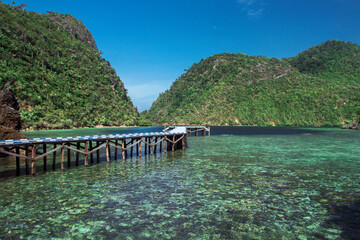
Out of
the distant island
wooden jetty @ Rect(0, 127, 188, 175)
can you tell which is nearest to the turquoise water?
wooden jetty @ Rect(0, 127, 188, 175)

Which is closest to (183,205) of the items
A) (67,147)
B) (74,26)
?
(67,147)

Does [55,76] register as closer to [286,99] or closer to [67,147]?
[67,147]

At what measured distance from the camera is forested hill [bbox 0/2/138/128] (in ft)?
298

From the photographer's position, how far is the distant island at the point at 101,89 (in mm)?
96162

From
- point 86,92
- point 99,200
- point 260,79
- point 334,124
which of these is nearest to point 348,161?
point 99,200

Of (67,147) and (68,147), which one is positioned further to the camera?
(68,147)

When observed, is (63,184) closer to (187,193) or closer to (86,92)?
(187,193)

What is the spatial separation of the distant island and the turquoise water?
78.9 m

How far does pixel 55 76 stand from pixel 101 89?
32.7 metres

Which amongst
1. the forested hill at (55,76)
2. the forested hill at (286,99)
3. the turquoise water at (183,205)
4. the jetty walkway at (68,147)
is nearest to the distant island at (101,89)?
the forested hill at (286,99)

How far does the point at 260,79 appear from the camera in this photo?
19538cm

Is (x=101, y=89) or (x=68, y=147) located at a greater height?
(x=101, y=89)

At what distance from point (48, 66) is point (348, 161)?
5001 inches

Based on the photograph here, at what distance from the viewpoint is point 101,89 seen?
470 ft
